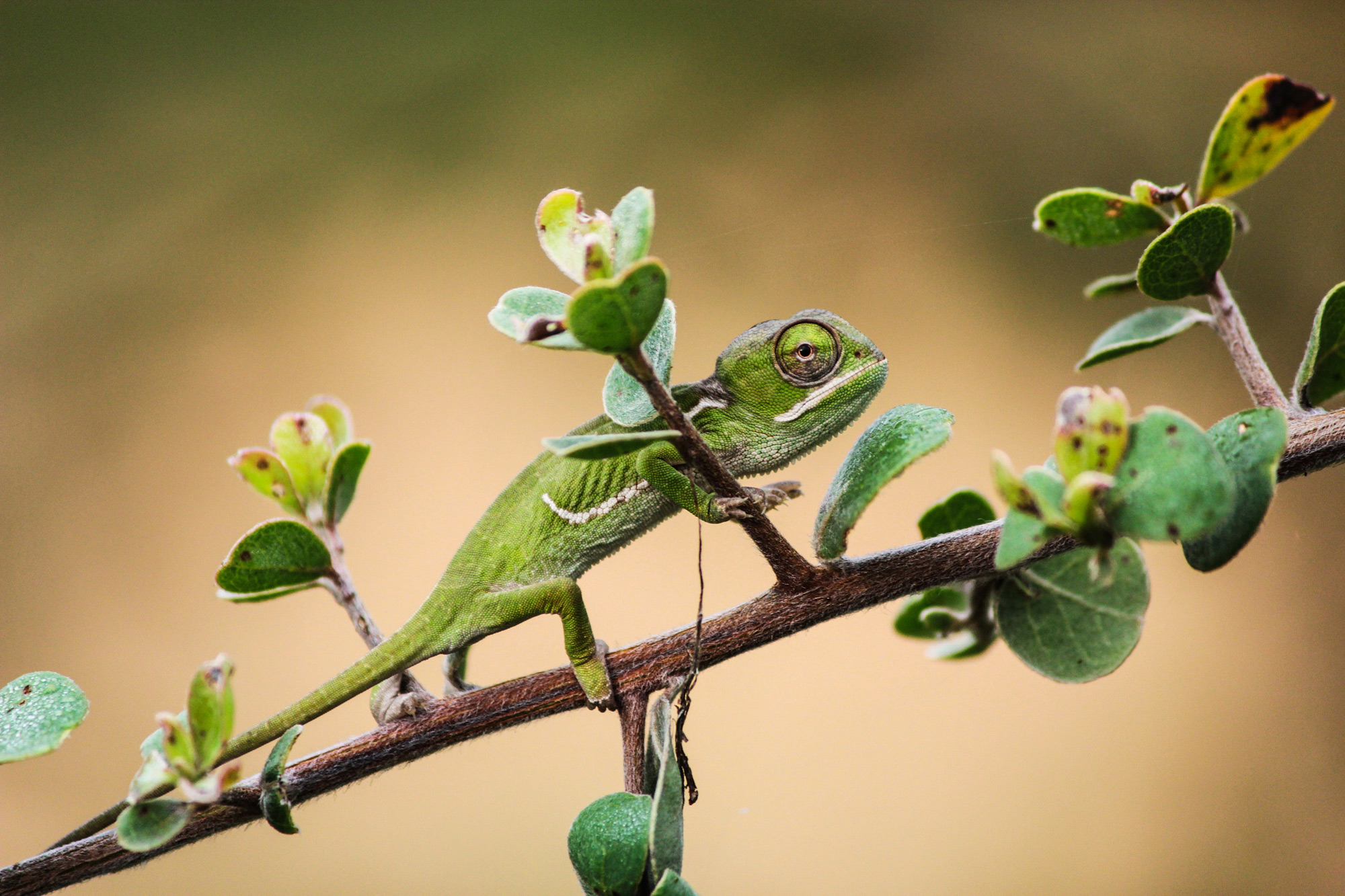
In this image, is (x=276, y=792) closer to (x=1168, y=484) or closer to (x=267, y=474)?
(x=267, y=474)

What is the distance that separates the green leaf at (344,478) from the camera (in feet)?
2.79

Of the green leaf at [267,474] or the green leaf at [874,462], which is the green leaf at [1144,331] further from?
the green leaf at [267,474]

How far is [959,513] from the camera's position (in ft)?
2.92

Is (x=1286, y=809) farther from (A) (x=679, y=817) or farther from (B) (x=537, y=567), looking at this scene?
(A) (x=679, y=817)

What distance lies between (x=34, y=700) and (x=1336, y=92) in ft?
11.3

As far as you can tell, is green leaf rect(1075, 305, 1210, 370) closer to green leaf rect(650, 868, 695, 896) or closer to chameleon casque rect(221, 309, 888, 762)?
chameleon casque rect(221, 309, 888, 762)

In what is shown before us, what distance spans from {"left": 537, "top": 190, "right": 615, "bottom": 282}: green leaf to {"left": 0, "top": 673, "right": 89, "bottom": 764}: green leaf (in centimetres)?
45

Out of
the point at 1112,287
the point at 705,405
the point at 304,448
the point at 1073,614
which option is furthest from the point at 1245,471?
the point at 304,448

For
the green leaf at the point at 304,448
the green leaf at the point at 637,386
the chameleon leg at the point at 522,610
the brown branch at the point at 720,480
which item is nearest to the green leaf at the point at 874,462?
the brown branch at the point at 720,480

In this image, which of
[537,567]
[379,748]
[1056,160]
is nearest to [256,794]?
[379,748]

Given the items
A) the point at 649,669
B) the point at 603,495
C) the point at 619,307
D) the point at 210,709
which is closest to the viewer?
the point at 619,307

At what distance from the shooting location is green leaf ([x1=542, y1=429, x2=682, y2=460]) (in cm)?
48

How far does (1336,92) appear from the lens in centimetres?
279

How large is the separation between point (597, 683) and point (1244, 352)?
0.61 metres
